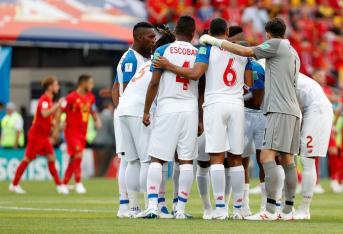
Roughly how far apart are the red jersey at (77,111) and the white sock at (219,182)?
9.86 meters

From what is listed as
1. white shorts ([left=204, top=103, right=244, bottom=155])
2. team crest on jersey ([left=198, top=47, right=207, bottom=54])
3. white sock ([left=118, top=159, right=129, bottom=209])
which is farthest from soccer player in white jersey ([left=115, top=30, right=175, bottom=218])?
white shorts ([left=204, top=103, right=244, bottom=155])

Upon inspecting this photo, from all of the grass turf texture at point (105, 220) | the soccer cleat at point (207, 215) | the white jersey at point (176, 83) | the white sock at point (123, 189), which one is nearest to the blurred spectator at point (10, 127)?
the grass turf texture at point (105, 220)

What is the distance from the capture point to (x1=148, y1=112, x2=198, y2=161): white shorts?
45.4 feet

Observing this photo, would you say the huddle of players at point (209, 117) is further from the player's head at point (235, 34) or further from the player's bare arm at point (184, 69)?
the player's head at point (235, 34)

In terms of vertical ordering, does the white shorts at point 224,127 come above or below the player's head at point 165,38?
below

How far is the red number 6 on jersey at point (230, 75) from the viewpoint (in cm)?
1375

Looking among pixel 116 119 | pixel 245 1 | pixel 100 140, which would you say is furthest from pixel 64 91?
pixel 116 119

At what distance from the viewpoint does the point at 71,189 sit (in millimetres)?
24531

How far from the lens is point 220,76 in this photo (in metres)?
13.8

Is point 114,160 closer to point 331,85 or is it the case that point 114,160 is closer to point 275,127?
point 331,85

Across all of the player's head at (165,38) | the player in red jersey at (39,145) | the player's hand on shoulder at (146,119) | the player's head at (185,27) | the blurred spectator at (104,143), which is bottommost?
the blurred spectator at (104,143)

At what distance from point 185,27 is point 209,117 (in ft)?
3.74

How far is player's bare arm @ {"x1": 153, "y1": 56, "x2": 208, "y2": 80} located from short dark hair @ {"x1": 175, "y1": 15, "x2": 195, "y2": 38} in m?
0.43

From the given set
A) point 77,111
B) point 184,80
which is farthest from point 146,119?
point 77,111
